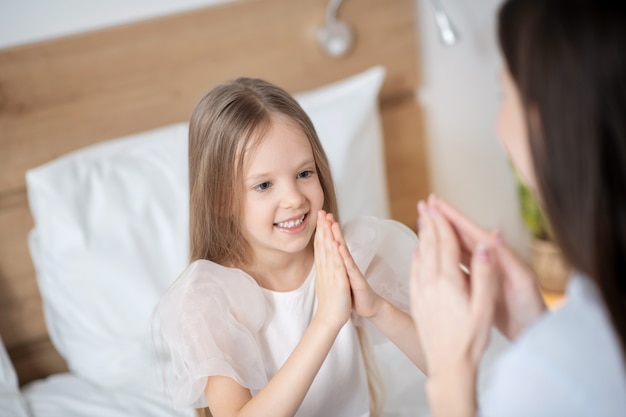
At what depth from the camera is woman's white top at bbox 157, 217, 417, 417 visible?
3.59 feet

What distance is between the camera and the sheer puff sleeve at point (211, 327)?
108 cm

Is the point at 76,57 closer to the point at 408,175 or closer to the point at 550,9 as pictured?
the point at 408,175

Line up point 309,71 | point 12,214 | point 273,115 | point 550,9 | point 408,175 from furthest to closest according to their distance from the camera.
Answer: point 408,175 < point 309,71 < point 12,214 < point 273,115 < point 550,9

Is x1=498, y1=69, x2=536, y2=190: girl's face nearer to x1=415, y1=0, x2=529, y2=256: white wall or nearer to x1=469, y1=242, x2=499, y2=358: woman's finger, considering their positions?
x1=469, y1=242, x2=499, y2=358: woman's finger

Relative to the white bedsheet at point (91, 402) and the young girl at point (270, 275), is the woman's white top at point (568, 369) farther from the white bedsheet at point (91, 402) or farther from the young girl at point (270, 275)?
the white bedsheet at point (91, 402)

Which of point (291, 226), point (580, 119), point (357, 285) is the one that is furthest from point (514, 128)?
point (291, 226)

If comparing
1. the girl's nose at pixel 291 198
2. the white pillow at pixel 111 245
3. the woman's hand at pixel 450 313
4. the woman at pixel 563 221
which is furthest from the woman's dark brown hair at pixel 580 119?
the white pillow at pixel 111 245

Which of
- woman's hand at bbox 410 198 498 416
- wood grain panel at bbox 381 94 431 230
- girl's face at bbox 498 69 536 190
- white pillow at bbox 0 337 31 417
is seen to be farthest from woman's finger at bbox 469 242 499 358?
wood grain panel at bbox 381 94 431 230

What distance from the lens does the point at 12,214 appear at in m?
1.72

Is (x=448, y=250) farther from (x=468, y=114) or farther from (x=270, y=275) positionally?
(x=468, y=114)

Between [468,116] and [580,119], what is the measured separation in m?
1.53

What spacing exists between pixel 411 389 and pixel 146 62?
3.31 ft

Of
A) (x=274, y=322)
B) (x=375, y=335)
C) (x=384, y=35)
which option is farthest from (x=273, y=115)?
(x=384, y=35)

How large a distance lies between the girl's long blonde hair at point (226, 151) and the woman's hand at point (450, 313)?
1.18 feet
